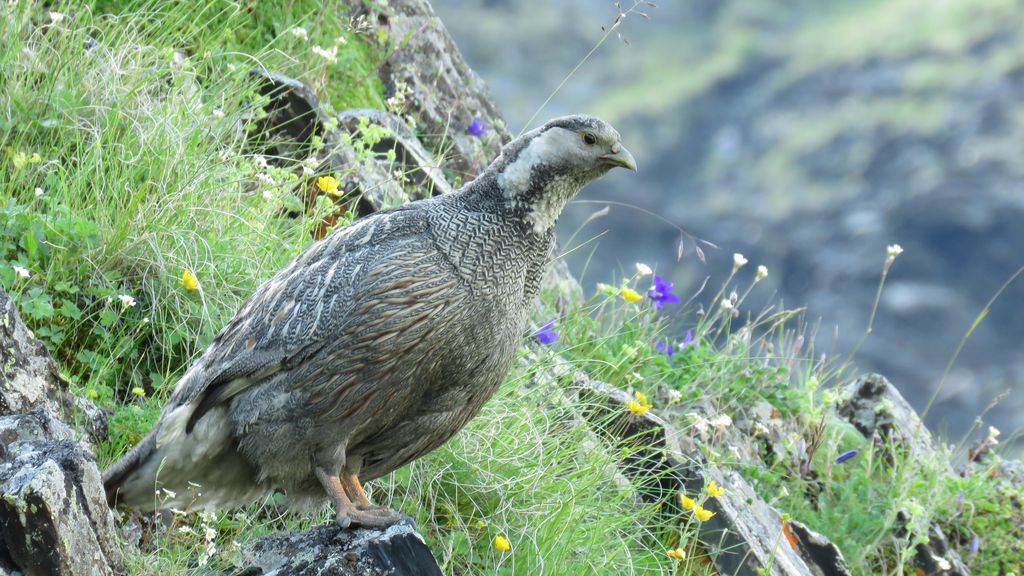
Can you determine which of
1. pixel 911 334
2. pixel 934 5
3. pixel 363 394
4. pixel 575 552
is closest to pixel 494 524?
pixel 575 552

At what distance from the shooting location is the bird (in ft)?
11.7

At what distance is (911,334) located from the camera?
34500 mm

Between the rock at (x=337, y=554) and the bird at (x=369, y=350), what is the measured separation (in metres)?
0.13

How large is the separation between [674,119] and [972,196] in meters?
13.1

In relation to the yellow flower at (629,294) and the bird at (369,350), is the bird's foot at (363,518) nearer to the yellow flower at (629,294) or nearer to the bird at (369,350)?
the bird at (369,350)

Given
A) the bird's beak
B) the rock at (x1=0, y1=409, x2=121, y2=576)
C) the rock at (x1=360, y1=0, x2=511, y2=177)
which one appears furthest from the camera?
the rock at (x1=360, y1=0, x2=511, y2=177)

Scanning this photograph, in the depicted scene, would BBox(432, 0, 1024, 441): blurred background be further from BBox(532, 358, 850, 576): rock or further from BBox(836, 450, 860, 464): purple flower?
BBox(532, 358, 850, 576): rock

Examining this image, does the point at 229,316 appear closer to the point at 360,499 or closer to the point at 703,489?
the point at 360,499

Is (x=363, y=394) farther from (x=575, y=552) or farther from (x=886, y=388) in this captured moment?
(x=886, y=388)

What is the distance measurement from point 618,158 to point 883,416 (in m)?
3.95

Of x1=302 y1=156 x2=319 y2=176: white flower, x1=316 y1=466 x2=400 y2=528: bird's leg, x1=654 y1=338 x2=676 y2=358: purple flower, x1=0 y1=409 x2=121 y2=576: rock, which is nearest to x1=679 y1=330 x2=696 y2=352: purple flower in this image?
x1=654 y1=338 x2=676 y2=358: purple flower

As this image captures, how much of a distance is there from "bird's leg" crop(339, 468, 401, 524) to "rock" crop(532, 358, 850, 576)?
4.83ft

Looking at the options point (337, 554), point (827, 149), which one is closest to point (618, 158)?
point (337, 554)

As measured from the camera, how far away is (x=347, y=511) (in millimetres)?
3570
